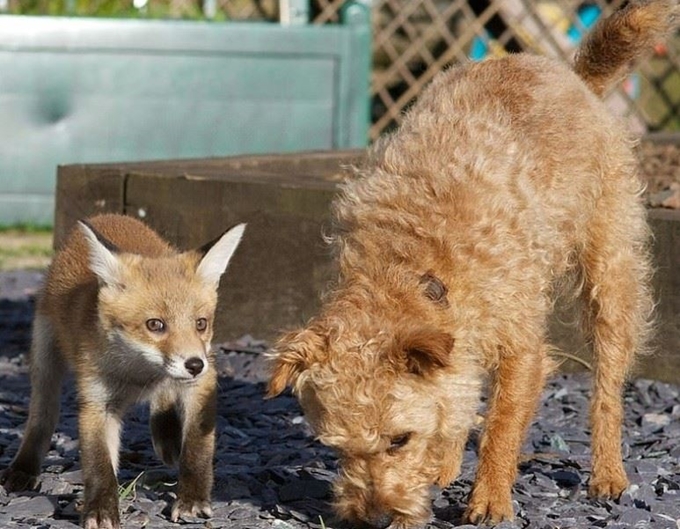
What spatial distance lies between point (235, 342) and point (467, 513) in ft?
9.43

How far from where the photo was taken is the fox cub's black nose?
514 cm

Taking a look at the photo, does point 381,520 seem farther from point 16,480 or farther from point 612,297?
point 612,297

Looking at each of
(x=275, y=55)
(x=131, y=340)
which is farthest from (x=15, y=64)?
(x=131, y=340)

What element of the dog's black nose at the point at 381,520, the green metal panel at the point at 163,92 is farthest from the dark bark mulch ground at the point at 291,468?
the green metal panel at the point at 163,92

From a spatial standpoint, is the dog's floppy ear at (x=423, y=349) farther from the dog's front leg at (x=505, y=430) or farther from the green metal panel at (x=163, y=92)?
the green metal panel at (x=163, y=92)

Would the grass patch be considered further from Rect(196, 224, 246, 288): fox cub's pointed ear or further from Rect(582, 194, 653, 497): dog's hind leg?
Rect(582, 194, 653, 497): dog's hind leg

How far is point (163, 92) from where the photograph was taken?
40.2ft

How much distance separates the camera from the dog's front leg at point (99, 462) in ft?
17.1

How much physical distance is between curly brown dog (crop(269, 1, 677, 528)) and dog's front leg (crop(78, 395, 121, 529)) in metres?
0.73

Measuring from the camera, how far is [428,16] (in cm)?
1584

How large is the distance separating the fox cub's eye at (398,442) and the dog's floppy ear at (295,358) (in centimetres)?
38

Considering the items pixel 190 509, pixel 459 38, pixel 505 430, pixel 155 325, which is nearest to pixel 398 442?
pixel 505 430

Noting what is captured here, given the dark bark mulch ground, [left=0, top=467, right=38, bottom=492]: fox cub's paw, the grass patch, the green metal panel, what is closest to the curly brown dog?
the dark bark mulch ground

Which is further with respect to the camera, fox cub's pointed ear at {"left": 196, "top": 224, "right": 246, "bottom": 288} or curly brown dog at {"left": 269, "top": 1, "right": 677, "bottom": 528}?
fox cub's pointed ear at {"left": 196, "top": 224, "right": 246, "bottom": 288}
